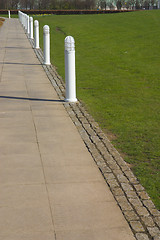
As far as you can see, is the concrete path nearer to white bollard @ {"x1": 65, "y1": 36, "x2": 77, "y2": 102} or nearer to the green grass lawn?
white bollard @ {"x1": 65, "y1": 36, "x2": 77, "y2": 102}

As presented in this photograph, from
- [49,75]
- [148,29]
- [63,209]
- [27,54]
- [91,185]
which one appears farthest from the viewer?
[148,29]

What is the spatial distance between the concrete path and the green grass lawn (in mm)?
704

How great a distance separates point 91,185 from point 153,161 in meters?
1.35

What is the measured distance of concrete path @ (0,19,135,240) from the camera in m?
4.47

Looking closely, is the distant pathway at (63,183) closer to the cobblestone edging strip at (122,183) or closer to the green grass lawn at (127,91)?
the cobblestone edging strip at (122,183)

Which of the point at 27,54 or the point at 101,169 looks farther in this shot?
the point at 27,54

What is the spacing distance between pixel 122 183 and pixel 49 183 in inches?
37.4

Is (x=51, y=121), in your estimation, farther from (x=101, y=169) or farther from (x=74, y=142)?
(x=101, y=169)

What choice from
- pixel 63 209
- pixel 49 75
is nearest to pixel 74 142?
pixel 63 209

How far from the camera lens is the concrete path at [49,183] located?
447 cm

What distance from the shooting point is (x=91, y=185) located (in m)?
5.55

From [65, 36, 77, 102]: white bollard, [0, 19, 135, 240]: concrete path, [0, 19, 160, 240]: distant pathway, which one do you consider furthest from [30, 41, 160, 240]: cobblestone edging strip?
[65, 36, 77, 102]: white bollard

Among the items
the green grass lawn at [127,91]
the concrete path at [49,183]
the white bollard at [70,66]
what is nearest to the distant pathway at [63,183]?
the concrete path at [49,183]

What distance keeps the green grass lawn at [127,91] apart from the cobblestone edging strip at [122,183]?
149 millimetres
